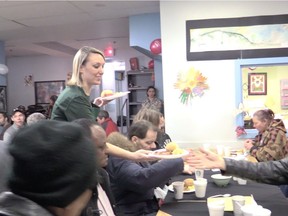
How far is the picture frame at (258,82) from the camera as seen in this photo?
4.11 m

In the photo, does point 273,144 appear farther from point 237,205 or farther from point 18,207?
point 18,207

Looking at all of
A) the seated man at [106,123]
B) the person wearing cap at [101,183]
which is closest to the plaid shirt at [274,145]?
the person wearing cap at [101,183]

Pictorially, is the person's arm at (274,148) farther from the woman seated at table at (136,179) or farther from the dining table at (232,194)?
the woman seated at table at (136,179)

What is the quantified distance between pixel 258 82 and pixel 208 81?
2.04 ft

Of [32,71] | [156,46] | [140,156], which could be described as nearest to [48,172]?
[140,156]

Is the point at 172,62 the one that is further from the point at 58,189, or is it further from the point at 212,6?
the point at 58,189

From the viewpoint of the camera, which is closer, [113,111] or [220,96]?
[220,96]

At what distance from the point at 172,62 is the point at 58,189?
370 cm

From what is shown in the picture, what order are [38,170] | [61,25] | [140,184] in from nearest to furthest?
1. [38,170]
2. [140,184]
3. [61,25]

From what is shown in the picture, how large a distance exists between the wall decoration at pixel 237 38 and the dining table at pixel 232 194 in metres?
2.16

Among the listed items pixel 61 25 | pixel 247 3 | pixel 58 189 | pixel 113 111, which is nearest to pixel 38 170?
pixel 58 189

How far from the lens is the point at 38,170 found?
64cm

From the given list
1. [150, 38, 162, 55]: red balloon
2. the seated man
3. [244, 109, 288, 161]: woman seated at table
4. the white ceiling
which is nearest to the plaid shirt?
[244, 109, 288, 161]: woman seated at table

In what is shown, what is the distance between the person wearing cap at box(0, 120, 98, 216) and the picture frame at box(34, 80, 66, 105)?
10.6 m
